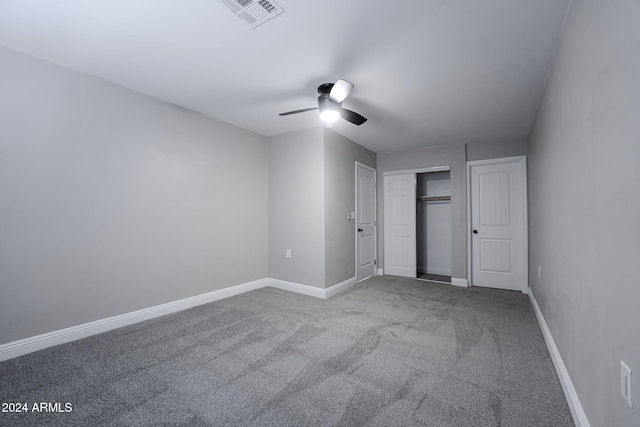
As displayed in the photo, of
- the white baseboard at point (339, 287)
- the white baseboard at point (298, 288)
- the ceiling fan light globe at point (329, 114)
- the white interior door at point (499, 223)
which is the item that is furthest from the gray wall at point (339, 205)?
the white interior door at point (499, 223)

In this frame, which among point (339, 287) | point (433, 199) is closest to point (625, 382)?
point (339, 287)

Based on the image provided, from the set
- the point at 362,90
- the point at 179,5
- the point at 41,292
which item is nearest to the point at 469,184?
the point at 362,90

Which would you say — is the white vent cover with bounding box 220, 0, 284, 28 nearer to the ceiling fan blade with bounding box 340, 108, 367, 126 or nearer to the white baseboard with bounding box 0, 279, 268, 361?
the ceiling fan blade with bounding box 340, 108, 367, 126

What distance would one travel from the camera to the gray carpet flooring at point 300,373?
5.11 ft

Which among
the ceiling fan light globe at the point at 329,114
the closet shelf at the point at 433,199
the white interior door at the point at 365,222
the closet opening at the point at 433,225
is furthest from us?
the closet opening at the point at 433,225

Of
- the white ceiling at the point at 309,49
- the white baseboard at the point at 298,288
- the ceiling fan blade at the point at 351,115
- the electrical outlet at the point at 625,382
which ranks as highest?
the white ceiling at the point at 309,49

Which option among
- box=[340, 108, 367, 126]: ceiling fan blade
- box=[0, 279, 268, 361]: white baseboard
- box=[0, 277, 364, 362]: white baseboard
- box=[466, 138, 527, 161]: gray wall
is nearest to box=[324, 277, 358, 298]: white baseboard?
box=[0, 277, 364, 362]: white baseboard

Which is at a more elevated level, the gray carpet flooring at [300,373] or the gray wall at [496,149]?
the gray wall at [496,149]

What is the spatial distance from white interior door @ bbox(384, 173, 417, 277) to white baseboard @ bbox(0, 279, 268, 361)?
122 inches

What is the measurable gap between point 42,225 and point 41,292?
0.58m

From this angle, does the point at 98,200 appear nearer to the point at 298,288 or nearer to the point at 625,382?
the point at 298,288

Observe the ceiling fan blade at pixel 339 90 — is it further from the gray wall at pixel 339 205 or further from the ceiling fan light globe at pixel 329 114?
the gray wall at pixel 339 205

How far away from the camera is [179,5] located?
1742 mm

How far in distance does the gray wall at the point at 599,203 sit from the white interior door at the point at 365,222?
2.90m
